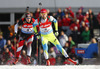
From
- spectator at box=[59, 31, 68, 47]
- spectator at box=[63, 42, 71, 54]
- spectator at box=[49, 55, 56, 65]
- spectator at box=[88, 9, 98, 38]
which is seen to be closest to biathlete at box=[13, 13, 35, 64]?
spectator at box=[49, 55, 56, 65]

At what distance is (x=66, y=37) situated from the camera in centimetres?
1152

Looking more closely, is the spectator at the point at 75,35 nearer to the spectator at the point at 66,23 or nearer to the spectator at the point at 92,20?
the spectator at the point at 66,23

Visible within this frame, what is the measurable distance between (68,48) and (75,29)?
0.87 meters

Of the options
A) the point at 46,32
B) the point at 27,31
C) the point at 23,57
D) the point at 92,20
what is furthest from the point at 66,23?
the point at 46,32

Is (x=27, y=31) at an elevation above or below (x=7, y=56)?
above

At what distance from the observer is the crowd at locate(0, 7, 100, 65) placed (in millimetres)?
10836

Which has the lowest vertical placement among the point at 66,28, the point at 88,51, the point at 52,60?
the point at 52,60

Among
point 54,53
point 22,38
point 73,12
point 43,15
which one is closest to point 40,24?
point 43,15

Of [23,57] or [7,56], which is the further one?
[7,56]

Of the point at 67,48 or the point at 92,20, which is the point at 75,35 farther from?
the point at 92,20

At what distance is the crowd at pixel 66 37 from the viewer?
35.6 feet

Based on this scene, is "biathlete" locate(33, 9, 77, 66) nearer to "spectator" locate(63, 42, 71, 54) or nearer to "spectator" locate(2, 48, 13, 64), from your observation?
"spectator" locate(63, 42, 71, 54)

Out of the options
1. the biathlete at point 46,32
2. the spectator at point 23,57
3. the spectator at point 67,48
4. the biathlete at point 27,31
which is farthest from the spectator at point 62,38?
the biathlete at point 46,32
